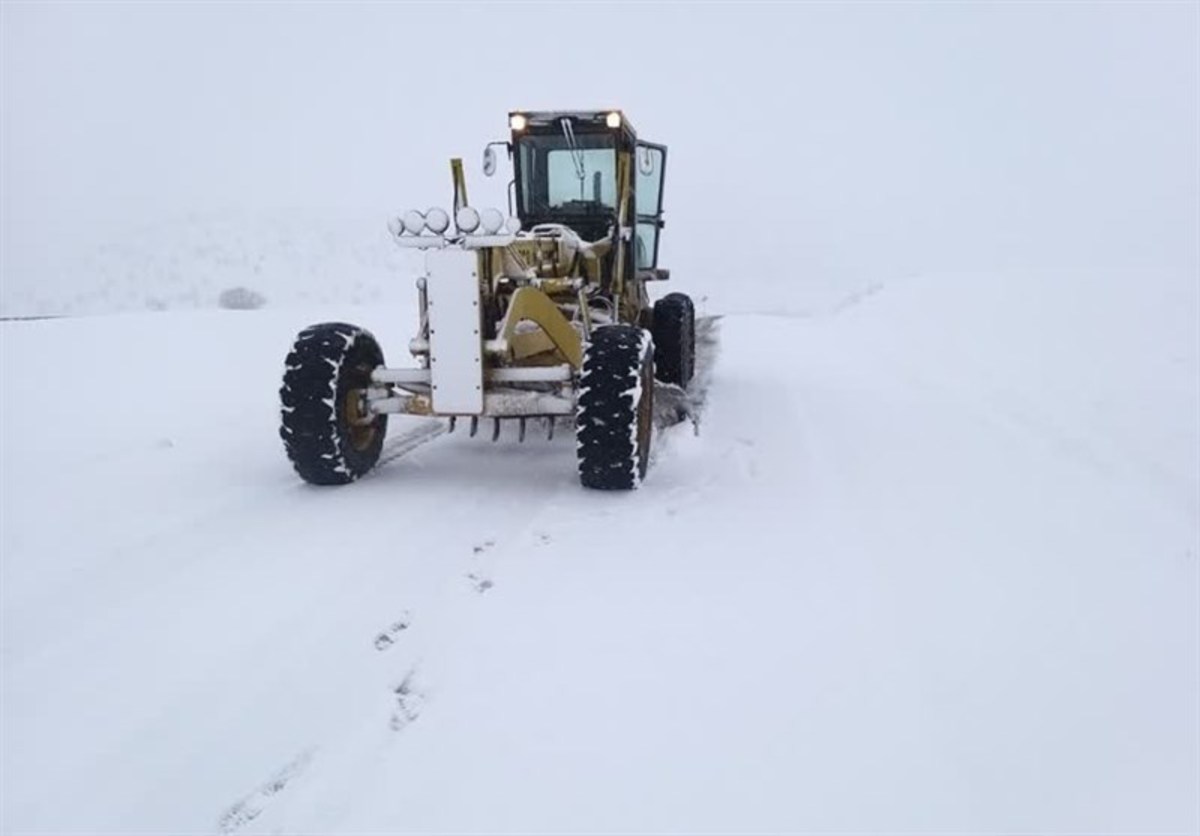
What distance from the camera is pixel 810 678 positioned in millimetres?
3129

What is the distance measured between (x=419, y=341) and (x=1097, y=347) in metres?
7.02

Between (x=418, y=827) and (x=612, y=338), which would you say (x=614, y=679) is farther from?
(x=612, y=338)

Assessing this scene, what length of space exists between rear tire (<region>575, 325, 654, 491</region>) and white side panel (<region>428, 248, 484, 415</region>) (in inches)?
26.2

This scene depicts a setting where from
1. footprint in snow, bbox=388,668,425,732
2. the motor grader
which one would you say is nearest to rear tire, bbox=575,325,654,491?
the motor grader

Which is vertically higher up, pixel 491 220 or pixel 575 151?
pixel 575 151

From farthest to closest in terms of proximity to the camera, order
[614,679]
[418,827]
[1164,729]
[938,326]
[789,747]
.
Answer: [938,326], [614,679], [1164,729], [789,747], [418,827]

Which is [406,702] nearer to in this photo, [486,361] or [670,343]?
[486,361]

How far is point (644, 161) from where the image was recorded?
26.1ft

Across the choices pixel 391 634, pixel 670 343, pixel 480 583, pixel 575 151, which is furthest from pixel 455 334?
pixel 670 343

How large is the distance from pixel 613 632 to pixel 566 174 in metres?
5.39

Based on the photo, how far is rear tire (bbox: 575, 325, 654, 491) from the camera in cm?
536

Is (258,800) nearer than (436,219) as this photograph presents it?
Yes

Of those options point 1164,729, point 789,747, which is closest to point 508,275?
point 789,747

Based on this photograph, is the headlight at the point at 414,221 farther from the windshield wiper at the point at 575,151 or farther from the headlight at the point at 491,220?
the windshield wiper at the point at 575,151
